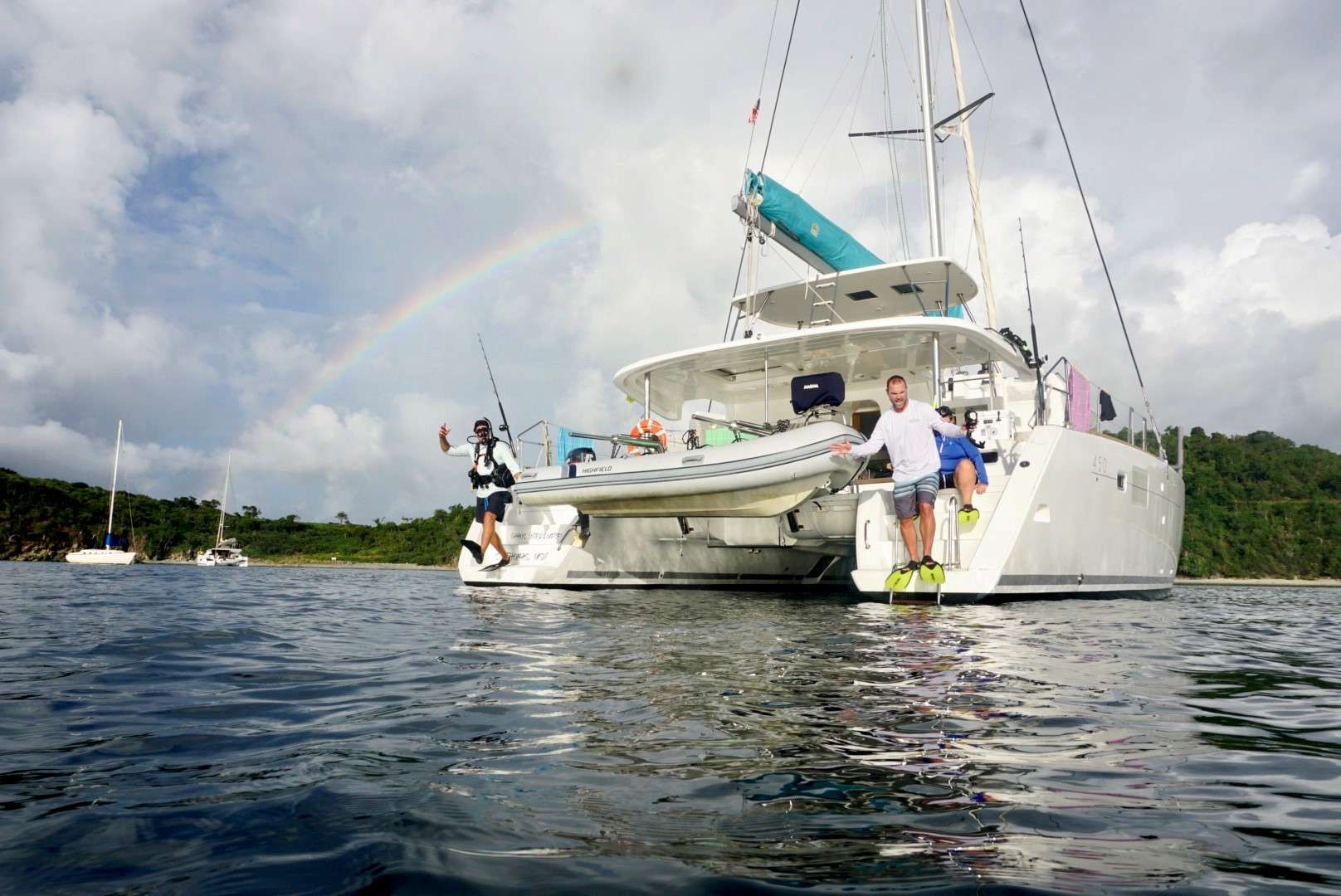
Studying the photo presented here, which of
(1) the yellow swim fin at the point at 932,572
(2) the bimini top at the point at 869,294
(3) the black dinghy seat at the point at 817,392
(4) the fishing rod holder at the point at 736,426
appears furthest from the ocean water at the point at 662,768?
(2) the bimini top at the point at 869,294

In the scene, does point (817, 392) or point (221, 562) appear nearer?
point (817, 392)

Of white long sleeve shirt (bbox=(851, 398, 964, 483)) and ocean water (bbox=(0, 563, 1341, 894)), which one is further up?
white long sleeve shirt (bbox=(851, 398, 964, 483))

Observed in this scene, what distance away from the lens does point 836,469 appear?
22.7 feet

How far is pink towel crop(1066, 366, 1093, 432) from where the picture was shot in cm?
816

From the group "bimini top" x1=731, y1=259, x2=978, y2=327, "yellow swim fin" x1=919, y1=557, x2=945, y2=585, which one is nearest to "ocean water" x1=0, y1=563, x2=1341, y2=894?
"yellow swim fin" x1=919, y1=557, x2=945, y2=585

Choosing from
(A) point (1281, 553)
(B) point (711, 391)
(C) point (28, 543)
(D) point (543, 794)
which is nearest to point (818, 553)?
(B) point (711, 391)

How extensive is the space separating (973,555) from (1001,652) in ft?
10.2

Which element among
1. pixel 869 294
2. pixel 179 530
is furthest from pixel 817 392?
pixel 179 530

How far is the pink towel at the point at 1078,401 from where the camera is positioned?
8164mm

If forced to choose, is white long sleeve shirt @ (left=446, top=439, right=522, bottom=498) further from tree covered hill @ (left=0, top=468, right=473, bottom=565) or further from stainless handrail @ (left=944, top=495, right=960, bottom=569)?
tree covered hill @ (left=0, top=468, right=473, bottom=565)

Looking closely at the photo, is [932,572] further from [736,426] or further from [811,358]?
[811,358]

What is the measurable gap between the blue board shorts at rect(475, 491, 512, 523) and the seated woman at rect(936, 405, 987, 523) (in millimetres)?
4985

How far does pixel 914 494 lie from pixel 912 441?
459 mm

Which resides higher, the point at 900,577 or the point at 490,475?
the point at 490,475
